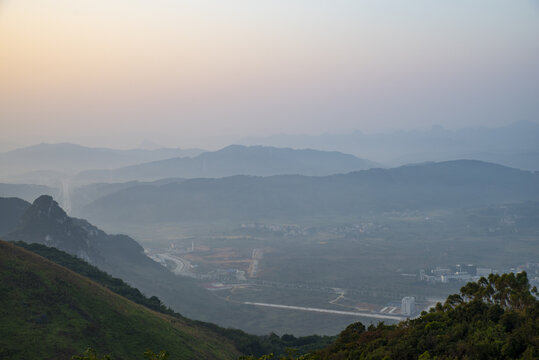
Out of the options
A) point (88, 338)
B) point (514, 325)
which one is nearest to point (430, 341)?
point (514, 325)

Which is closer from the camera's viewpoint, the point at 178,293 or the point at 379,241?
the point at 178,293

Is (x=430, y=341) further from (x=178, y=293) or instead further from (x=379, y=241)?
(x=379, y=241)

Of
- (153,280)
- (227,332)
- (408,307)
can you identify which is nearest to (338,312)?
(408,307)

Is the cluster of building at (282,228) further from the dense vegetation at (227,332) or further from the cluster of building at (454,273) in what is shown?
the dense vegetation at (227,332)

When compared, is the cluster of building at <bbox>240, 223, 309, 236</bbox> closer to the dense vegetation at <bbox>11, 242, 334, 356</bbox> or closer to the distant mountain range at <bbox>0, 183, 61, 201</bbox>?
the distant mountain range at <bbox>0, 183, 61, 201</bbox>

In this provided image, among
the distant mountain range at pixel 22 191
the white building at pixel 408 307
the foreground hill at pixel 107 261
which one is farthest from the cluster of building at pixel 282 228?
the white building at pixel 408 307

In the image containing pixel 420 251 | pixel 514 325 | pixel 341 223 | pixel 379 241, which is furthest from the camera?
pixel 341 223

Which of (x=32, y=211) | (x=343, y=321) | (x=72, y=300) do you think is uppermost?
(x=32, y=211)
